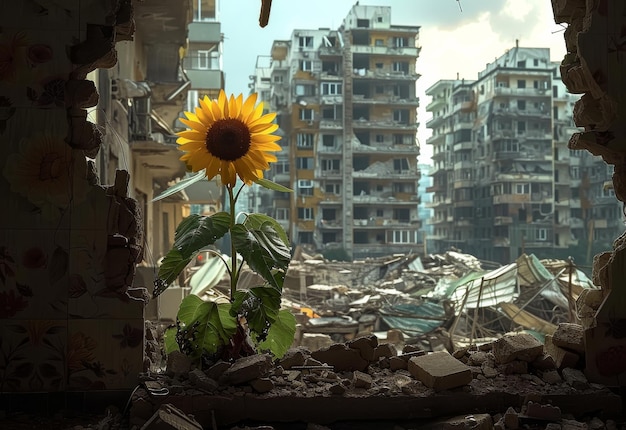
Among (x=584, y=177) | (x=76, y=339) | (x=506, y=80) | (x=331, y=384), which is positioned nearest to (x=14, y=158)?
(x=76, y=339)

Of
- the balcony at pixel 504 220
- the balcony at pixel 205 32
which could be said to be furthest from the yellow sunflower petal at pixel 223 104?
the balcony at pixel 504 220

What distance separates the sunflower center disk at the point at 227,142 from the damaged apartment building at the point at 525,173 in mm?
38010

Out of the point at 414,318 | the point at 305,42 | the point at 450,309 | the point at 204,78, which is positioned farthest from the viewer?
the point at 305,42

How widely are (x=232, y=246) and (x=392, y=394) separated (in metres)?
0.96

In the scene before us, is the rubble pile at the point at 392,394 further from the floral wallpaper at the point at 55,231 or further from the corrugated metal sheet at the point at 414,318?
the corrugated metal sheet at the point at 414,318

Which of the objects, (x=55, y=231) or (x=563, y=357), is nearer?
(x=55, y=231)

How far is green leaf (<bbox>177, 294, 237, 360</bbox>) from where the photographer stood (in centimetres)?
272

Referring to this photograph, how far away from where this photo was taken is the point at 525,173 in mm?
40062

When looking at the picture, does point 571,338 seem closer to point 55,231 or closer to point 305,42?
point 55,231

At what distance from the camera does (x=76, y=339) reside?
2.68 m

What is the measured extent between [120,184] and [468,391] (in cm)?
178

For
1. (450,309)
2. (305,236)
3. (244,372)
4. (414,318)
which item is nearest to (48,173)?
(244,372)

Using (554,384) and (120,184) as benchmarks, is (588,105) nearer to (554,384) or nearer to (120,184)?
(554,384)

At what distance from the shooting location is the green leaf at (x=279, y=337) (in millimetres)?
2902
